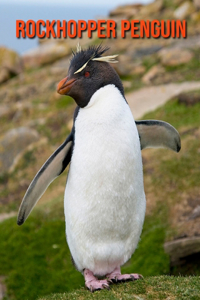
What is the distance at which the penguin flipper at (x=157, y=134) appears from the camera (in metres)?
5.18

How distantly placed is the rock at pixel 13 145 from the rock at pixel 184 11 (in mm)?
13311

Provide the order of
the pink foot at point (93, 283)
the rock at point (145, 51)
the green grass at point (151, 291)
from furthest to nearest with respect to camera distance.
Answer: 1. the rock at point (145, 51)
2. the pink foot at point (93, 283)
3. the green grass at point (151, 291)

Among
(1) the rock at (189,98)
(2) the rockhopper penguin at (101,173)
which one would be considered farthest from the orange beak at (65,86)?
(1) the rock at (189,98)

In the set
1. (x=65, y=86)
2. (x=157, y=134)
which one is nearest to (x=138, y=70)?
(x=157, y=134)

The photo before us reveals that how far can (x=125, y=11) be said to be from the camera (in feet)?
96.7

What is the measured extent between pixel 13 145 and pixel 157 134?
1022 cm

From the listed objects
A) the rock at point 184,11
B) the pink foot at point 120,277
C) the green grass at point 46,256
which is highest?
the rock at point 184,11

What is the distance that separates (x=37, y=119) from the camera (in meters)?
16.9

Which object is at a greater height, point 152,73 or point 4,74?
point 4,74

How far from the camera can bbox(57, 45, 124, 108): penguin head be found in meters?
4.33

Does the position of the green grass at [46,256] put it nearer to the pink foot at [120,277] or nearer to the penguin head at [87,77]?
the pink foot at [120,277]

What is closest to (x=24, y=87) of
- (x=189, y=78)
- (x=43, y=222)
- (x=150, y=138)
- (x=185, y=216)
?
(x=189, y=78)

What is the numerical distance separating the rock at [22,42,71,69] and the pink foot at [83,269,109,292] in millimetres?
21812

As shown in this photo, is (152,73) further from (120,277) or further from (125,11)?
(120,277)
